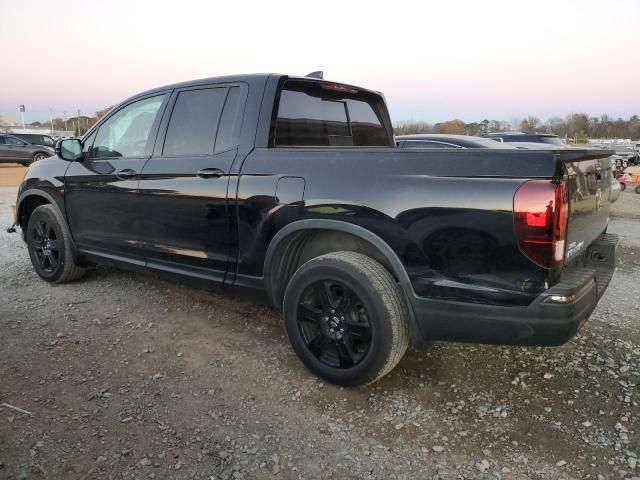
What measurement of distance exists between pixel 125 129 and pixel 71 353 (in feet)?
6.32

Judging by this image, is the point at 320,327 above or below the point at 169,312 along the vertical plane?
above

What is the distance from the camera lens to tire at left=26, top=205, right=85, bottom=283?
4.78 meters

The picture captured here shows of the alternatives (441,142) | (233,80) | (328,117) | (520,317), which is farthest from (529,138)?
(520,317)

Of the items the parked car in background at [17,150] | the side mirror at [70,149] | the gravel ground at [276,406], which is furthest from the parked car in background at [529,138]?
the parked car in background at [17,150]

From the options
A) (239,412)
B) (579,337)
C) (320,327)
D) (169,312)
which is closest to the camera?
(239,412)

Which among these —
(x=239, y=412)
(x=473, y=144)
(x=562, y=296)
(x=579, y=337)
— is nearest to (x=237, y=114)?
(x=239, y=412)

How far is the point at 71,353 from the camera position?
3.48m

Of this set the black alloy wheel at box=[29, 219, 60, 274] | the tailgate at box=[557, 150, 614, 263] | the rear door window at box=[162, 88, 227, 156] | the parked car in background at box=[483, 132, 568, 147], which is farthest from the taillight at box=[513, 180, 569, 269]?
the parked car in background at box=[483, 132, 568, 147]

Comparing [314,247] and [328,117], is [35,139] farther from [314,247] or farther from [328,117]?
[314,247]

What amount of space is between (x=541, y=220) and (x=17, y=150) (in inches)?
1023

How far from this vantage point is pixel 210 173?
3.44 meters

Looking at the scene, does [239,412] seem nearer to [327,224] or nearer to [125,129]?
[327,224]

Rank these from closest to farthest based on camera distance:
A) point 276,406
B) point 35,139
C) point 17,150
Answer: point 276,406
point 17,150
point 35,139

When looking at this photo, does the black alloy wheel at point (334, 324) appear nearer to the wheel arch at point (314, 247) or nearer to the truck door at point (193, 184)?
the wheel arch at point (314, 247)
